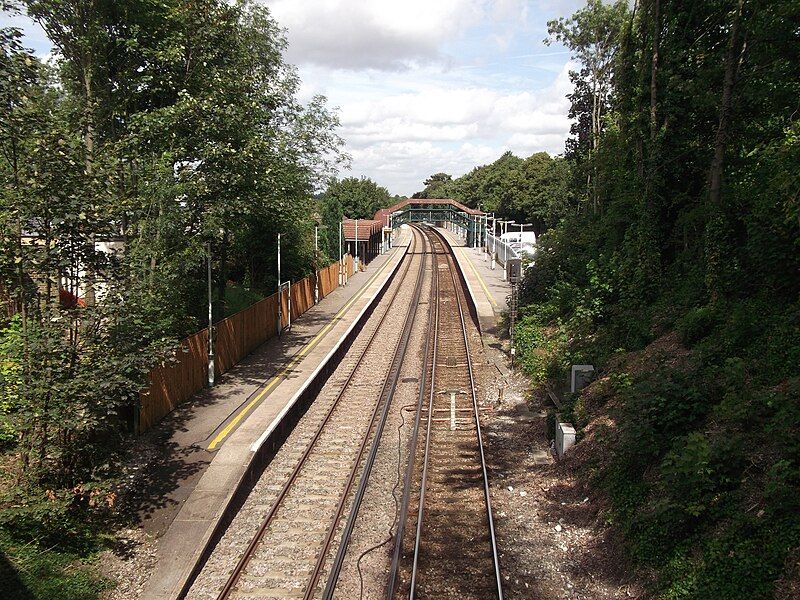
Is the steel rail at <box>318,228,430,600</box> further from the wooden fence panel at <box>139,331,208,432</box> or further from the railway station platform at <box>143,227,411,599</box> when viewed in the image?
the wooden fence panel at <box>139,331,208,432</box>

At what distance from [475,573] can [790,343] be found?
258 inches

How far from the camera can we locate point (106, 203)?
1011 cm

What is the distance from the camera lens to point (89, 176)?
9930mm

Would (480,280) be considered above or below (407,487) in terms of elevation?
above

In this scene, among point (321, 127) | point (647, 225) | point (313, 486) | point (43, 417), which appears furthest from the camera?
point (321, 127)

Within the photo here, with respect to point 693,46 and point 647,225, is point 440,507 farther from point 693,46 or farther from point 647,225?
point 693,46

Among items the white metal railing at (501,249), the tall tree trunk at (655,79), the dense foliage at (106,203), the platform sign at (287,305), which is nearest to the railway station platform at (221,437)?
the platform sign at (287,305)

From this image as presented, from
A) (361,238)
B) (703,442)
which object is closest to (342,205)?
(361,238)

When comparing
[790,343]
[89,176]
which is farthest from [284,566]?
[790,343]

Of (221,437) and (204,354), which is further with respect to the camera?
(204,354)

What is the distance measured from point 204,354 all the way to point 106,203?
30.4ft

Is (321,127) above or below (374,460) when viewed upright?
above

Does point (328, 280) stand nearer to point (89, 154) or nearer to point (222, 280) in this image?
point (222, 280)

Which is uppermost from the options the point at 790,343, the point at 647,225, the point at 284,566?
the point at 647,225
